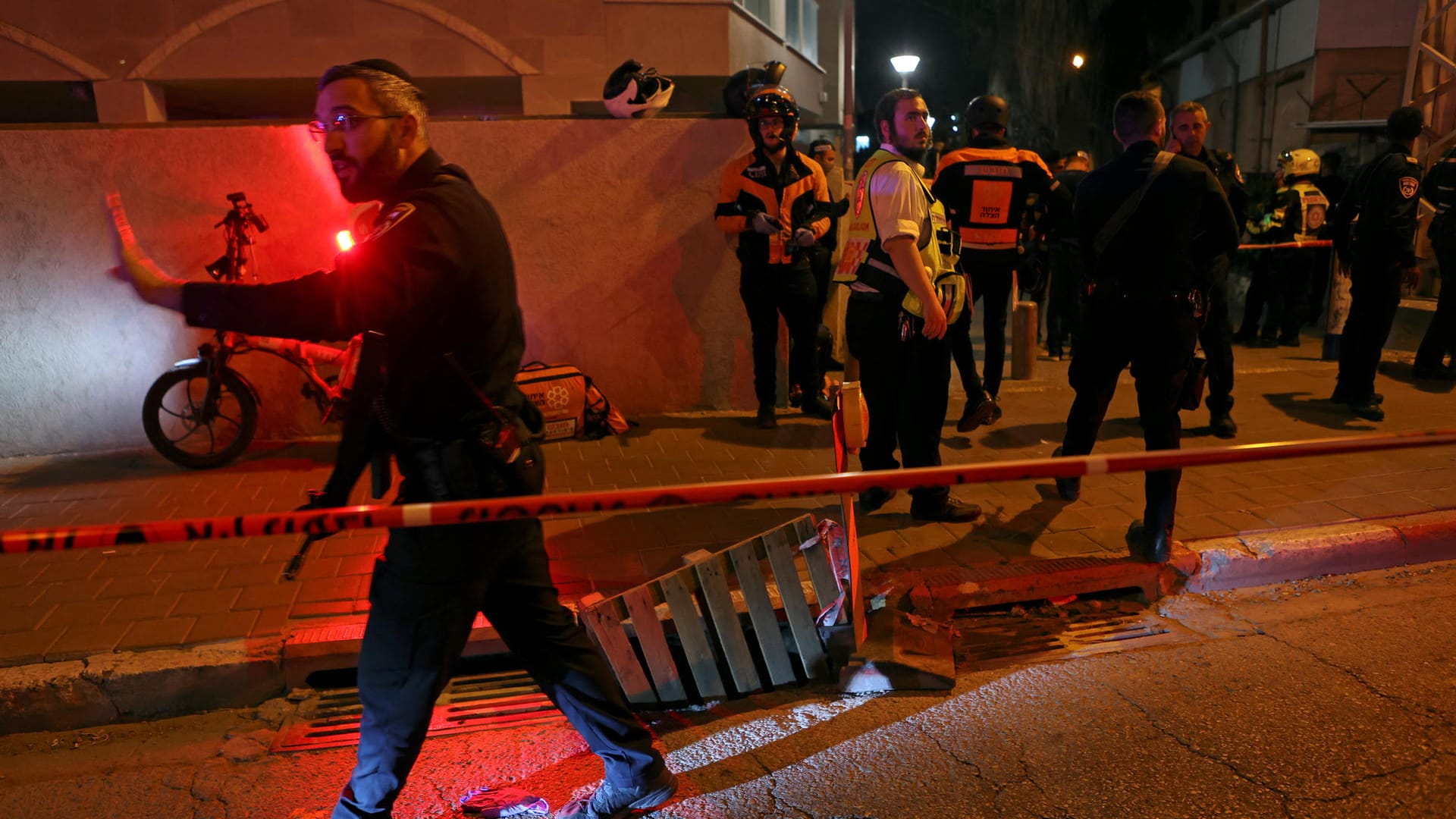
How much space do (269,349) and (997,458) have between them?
4797 millimetres

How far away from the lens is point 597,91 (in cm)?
1338

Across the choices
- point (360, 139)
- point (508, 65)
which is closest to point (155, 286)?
point (360, 139)

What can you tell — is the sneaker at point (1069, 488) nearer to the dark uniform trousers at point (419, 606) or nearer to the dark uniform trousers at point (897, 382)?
the dark uniform trousers at point (897, 382)

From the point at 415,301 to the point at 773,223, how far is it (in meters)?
4.38

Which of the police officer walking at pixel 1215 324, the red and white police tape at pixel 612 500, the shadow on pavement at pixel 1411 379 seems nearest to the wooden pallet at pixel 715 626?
the red and white police tape at pixel 612 500

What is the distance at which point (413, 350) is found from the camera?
7.80 feet

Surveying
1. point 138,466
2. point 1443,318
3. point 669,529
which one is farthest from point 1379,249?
point 138,466

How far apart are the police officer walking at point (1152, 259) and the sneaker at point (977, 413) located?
1125mm

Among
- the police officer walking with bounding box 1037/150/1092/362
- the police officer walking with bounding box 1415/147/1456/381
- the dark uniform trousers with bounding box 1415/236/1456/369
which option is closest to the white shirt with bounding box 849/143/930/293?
the police officer walking with bounding box 1037/150/1092/362

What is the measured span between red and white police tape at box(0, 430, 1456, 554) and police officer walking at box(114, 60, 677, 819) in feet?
0.32

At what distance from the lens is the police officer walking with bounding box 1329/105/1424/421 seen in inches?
266

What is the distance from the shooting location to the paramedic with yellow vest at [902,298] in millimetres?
4484

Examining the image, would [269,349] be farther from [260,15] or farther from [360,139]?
[260,15]

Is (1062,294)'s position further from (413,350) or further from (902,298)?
(413,350)
